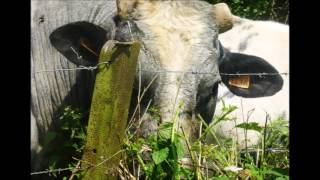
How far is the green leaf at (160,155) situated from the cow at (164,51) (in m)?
0.53

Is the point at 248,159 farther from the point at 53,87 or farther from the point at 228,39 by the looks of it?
the point at 228,39

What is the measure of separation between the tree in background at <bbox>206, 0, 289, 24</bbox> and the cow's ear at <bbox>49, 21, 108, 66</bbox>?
255 centimetres

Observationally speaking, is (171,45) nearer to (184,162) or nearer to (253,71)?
(184,162)

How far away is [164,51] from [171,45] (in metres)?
0.07

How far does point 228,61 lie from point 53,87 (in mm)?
1487

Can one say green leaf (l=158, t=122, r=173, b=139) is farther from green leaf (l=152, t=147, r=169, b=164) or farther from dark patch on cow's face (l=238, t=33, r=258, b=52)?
dark patch on cow's face (l=238, t=33, r=258, b=52)

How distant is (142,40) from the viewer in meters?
4.21

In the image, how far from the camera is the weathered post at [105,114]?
311 centimetres

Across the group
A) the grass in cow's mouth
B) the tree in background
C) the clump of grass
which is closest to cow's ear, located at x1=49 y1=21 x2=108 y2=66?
the grass in cow's mouth

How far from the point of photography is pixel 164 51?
4.10 m

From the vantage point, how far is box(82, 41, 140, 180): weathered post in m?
3.11

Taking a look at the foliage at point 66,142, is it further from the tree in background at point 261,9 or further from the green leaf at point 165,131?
the tree in background at point 261,9
